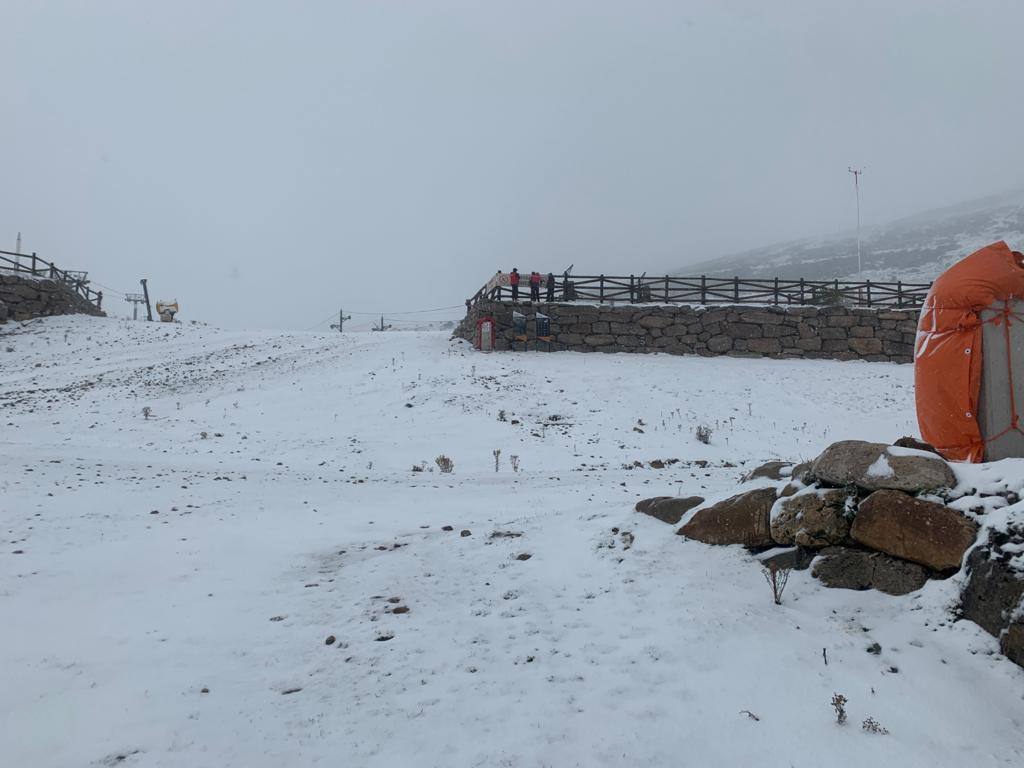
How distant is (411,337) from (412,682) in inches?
854

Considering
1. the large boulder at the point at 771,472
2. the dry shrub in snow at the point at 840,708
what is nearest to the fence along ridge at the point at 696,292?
the large boulder at the point at 771,472

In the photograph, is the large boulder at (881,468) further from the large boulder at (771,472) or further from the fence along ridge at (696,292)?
the fence along ridge at (696,292)

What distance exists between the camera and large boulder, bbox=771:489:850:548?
4219 mm

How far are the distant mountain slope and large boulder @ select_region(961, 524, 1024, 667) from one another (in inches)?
1610

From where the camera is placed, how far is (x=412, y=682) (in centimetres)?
344

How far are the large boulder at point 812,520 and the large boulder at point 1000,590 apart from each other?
2.79 feet

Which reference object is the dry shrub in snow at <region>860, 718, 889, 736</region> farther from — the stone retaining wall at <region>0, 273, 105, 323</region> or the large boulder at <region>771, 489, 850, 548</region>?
the stone retaining wall at <region>0, 273, 105, 323</region>

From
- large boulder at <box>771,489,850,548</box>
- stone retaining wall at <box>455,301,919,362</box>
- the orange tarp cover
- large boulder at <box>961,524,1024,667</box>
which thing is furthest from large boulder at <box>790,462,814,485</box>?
stone retaining wall at <box>455,301,919,362</box>

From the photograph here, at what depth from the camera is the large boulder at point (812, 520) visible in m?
4.22

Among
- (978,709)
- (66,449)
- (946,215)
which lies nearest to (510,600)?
(978,709)

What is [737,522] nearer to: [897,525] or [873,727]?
[897,525]

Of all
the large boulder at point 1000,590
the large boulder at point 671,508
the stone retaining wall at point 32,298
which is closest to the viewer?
the large boulder at point 1000,590

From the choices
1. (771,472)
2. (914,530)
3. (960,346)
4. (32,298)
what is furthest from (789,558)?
(32,298)

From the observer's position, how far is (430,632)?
4.07 m
